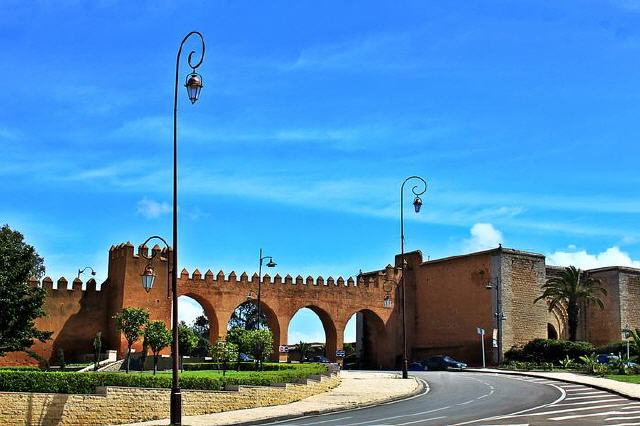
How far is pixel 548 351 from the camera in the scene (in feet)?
141

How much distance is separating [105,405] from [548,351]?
97.2 ft

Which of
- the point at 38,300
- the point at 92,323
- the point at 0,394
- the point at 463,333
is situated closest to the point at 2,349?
the point at 38,300

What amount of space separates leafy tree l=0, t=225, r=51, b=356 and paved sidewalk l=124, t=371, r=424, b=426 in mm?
12992

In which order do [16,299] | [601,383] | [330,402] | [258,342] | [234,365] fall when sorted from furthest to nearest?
[234,365] < [16,299] < [258,342] < [601,383] < [330,402]

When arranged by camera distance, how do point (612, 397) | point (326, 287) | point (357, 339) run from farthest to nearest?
1. point (357, 339)
2. point (326, 287)
3. point (612, 397)

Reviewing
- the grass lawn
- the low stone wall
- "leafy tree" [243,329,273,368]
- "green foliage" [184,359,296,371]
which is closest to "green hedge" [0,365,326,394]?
the low stone wall

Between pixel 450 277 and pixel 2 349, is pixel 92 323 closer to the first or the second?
pixel 2 349

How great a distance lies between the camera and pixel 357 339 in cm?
5581

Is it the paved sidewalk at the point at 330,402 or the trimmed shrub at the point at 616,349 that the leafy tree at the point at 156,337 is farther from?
the trimmed shrub at the point at 616,349

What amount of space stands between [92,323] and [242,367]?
33.7ft

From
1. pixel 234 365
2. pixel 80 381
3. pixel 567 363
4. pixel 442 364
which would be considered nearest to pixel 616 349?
pixel 567 363

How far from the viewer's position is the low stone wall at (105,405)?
19297mm

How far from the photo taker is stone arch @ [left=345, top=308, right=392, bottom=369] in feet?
→ 164

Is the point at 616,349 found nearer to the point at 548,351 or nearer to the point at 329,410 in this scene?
the point at 548,351
